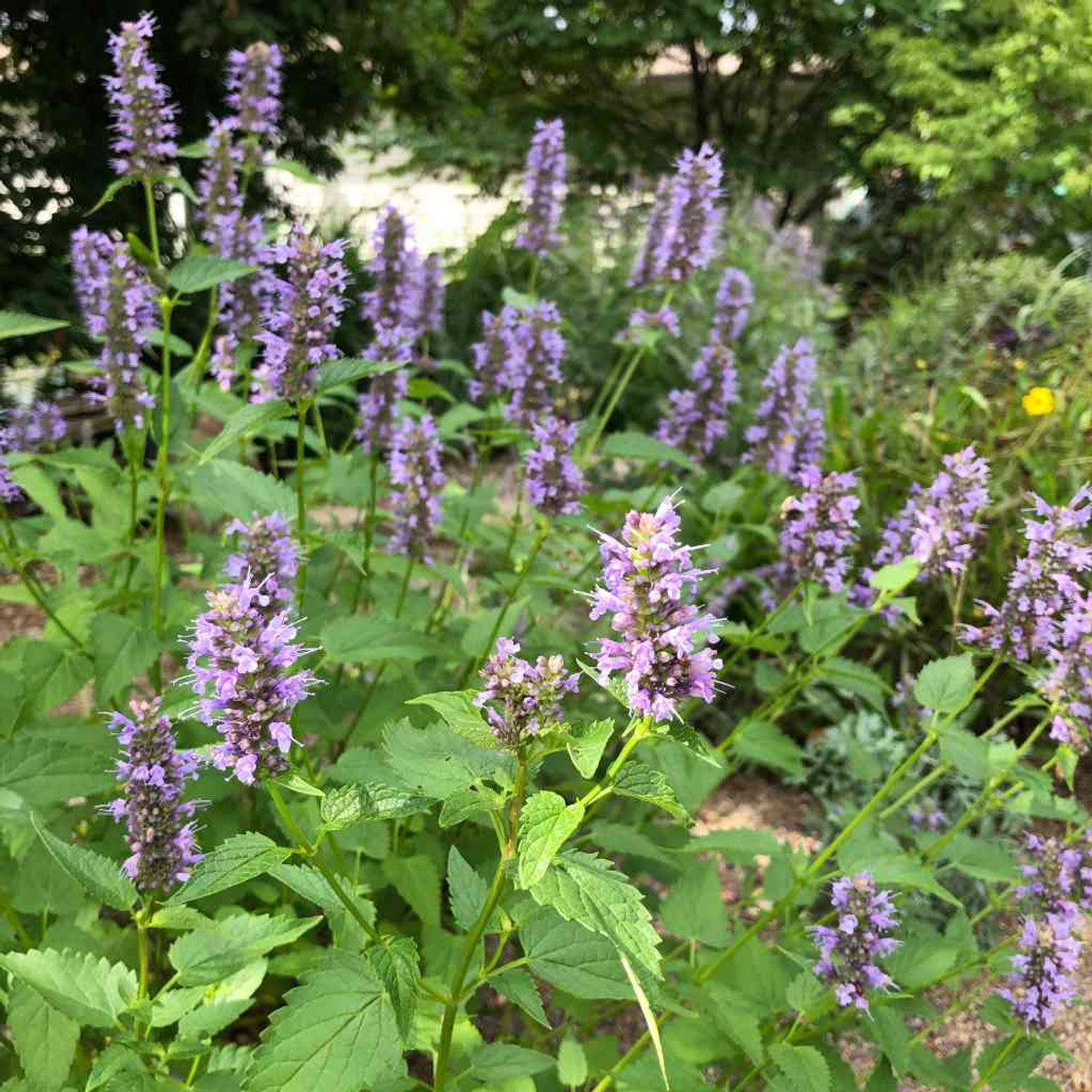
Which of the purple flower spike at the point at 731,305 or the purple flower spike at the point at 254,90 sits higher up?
the purple flower spike at the point at 254,90

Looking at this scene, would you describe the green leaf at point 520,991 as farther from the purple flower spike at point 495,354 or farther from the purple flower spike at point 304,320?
the purple flower spike at point 495,354

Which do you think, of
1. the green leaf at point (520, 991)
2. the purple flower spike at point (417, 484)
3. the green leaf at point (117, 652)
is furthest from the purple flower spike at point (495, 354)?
the green leaf at point (520, 991)

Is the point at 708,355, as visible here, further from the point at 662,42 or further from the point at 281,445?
the point at 662,42

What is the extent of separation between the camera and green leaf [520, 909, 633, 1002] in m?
1.64

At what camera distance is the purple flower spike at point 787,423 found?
3.63 m

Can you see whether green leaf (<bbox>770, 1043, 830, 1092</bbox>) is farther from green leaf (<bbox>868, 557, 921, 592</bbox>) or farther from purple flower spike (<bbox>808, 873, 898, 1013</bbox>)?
green leaf (<bbox>868, 557, 921, 592</bbox>)

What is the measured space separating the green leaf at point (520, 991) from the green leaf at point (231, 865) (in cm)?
45

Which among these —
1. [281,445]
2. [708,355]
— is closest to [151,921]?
[708,355]

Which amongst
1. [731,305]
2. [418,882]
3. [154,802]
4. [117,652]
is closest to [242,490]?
[117,652]

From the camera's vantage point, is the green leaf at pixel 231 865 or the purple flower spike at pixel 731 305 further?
the purple flower spike at pixel 731 305

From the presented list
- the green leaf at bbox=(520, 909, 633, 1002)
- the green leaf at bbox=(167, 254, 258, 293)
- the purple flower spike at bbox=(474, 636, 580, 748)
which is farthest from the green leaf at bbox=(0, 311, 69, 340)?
the green leaf at bbox=(520, 909, 633, 1002)

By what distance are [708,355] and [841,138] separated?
442 inches

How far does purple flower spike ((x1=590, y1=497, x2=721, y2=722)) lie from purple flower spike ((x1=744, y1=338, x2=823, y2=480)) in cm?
236

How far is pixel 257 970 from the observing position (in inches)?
75.9
